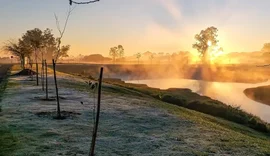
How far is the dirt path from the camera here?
14.9 meters

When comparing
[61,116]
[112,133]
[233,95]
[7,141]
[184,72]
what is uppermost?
[61,116]

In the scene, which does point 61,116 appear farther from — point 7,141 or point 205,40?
point 205,40

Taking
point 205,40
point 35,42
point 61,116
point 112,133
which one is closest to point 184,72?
point 205,40

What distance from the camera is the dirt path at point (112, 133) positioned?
1491 centimetres

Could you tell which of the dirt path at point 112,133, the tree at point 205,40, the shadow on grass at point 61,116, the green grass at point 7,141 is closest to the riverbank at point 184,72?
the tree at point 205,40

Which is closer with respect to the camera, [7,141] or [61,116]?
[7,141]

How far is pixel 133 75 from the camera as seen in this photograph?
525 ft

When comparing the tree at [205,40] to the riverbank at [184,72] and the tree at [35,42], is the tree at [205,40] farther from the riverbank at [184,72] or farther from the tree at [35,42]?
the tree at [35,42]

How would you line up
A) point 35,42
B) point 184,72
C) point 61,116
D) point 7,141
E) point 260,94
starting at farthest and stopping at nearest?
point 184,72, point 260,94, point 35,42, point 61,116, point 7,141

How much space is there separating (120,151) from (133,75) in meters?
145

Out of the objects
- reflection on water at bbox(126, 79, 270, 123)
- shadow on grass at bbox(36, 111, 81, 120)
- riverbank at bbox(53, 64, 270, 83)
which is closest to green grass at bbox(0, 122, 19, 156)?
shadow on grass at bbox(36, 111, 81, 120)

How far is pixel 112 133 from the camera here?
59.0 ft

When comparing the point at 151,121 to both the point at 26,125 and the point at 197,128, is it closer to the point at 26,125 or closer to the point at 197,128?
the point at 197,128

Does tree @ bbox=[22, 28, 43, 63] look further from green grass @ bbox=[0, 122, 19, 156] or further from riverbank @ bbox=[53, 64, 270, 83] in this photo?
riverbank @ bbox=[53, 64, 270, 83]
